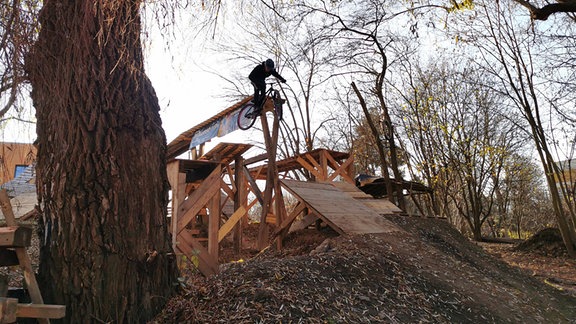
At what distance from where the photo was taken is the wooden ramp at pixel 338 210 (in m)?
5.05

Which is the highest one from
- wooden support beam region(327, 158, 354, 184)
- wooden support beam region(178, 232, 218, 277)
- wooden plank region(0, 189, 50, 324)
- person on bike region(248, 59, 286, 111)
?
person on bike region(248, 59, 286, 111)

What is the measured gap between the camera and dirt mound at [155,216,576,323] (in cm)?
256

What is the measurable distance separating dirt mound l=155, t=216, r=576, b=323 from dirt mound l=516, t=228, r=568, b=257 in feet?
16.9

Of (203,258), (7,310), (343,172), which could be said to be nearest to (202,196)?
(203,258)

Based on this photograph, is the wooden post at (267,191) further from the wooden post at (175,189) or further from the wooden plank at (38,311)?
the wooden plank at (38,311)

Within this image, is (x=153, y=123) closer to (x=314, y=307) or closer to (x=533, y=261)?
(x=314, y=307)

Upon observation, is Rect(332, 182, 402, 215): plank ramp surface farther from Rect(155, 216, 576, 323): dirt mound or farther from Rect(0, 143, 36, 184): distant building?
Rect(0, 143, 36, 184): distant building

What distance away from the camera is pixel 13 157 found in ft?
8.11

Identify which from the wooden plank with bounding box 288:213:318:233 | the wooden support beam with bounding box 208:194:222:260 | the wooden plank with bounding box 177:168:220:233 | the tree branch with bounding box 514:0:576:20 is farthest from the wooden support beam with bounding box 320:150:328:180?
the tree branch with bounding box 514:0:576:20

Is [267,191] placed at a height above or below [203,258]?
above

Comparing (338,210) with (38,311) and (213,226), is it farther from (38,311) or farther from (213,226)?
(38,311)

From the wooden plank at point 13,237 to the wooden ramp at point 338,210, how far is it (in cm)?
351

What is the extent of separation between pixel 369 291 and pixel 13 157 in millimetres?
2753

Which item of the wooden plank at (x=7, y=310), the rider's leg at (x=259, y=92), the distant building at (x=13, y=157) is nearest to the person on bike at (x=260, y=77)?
the rider's leg at (x=259, y=92)
